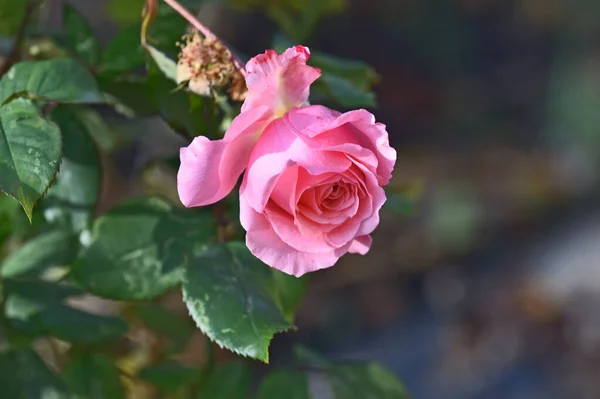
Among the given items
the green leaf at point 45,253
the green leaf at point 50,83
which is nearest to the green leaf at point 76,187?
the green leaf at point 45,253

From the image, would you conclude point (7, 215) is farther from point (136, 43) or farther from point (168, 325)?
point (168, 325)

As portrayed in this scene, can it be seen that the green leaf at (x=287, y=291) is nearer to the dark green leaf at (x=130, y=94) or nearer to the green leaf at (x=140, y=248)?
the green leaf at (x=140, y=248)

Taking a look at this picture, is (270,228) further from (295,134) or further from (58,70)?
(58,70)

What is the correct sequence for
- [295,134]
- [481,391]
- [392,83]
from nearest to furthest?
[295,134], [481,391], [392,83]

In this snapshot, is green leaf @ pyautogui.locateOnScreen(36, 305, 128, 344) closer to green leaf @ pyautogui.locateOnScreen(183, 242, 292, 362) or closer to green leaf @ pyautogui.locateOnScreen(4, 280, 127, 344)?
green leaf @ pyautogui.locateOnScreen(4, 280, 127, 344)

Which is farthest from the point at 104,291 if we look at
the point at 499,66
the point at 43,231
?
the point at 499,66

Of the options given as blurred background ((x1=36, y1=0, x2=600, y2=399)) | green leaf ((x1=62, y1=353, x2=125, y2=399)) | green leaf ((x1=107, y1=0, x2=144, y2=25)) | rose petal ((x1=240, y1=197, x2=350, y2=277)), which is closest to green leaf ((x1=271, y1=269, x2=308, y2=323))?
rose petal ((x1=240, y1=197, x2=350, y2=277))
